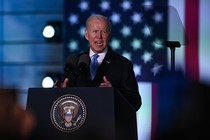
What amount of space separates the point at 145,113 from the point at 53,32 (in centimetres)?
118

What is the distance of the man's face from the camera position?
214cm

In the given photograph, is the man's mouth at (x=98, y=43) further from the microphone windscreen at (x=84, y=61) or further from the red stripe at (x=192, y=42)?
A: the red stripe at (x=192, y=42)

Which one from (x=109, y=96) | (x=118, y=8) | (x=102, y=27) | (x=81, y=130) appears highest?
(x=118, y=8)

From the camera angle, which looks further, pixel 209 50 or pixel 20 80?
pixel 20 80

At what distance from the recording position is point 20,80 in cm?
586

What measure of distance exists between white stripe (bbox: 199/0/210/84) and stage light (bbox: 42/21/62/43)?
4.45 ft

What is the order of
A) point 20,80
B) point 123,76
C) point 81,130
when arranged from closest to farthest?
1. point 81,130
2. point 123,76
3. point 20,80

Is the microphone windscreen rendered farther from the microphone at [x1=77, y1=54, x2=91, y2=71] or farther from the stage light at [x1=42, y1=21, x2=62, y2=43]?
the stage light at [x1=42, y1=21, x2=62, y2=43]

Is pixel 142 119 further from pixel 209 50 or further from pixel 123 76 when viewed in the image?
pixel 123 76

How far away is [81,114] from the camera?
1.64 metres

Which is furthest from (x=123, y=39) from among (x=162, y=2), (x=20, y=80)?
(x=20, y=80)

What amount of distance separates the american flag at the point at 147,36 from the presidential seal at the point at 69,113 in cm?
255

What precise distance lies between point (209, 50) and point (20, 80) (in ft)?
8.52

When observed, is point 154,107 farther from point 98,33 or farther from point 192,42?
point 98,33
